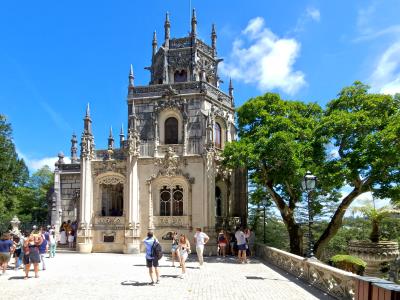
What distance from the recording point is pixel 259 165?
2072cm

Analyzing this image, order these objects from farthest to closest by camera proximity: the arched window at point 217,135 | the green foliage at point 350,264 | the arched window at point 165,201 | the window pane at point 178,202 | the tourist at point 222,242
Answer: the arched window at point 217,135, the arched window at point 165,201, the window pane at point 178,202, the tourist at point 222,242, the green foliage at point 350,264

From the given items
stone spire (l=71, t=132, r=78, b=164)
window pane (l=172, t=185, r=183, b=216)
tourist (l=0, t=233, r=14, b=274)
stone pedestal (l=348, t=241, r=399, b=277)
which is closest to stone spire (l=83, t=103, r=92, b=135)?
window pane (l=172, t=185, r=183, b=216)

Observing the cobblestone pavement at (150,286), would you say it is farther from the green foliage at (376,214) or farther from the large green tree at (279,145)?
the green foliage at (376,214)

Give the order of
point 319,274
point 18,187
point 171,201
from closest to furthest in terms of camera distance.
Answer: point 319,274 < point 171,201 < point 18,187

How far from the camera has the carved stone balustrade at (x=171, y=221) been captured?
941 inches

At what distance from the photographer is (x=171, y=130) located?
2592 cm

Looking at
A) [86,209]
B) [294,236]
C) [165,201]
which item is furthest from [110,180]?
[294,236]

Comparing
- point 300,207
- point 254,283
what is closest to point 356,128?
point 254,283

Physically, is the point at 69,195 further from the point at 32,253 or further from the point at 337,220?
the point at 337,220

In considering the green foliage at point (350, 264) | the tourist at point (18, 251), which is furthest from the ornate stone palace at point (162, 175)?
the tourist at point (18, 251)

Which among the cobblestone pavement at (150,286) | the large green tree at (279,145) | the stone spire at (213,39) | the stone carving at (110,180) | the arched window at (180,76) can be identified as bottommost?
the cobblestone pavement at (150,286)

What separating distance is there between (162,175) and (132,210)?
2750 millimetres

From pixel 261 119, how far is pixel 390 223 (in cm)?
1774

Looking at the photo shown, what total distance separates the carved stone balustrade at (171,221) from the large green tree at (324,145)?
190 inches
